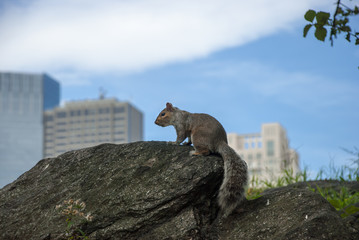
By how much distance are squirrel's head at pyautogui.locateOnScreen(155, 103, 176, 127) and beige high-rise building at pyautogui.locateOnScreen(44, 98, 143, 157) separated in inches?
6522

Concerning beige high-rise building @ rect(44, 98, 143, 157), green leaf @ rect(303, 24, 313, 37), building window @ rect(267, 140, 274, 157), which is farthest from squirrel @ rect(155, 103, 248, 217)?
beige high-rise building @ rect(44, 98, 143, 157)

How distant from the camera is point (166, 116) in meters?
7.20

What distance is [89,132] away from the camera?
179m

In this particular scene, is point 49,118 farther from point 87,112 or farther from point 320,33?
point 320,33

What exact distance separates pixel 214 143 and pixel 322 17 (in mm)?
2137

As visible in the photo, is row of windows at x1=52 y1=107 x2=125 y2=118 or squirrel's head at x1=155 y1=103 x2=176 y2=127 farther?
row of windows at x1=52 y1=107 x2=125 y2=118

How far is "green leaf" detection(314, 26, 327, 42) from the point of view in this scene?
5.30 meters

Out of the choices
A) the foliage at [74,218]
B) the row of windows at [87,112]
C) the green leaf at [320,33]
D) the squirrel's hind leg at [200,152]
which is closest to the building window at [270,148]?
the row of windows at [87,112]

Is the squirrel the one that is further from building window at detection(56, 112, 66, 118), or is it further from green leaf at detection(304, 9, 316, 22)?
building window at detection(56, 112, 66, 118)

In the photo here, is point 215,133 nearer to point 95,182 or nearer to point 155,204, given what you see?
point 155,204

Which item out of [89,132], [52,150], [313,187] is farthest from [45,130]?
[313,187]

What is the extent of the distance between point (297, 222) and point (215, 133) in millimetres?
1579

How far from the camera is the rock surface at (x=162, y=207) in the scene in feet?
18.6

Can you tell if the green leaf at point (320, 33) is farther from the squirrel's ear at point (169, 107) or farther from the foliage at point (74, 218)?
the foliage at point (74, 218)
